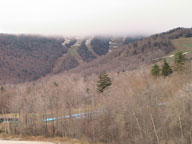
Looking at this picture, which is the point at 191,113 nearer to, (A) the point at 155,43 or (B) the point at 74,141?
(B) the point at 74,141

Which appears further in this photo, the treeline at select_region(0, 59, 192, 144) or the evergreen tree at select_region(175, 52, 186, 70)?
the evergreen tree at select_region(175, 52, 186, 70)

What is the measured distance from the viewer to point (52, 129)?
168ft

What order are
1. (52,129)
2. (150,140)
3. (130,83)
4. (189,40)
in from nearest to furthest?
(150,140) → (52,129) → (130,83) → (189,40)

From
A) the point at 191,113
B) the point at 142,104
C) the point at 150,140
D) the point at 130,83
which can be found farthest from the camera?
the point at 130,83

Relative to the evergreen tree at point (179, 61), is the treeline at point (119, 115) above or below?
below

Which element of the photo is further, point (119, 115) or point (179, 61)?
point (179, 61)

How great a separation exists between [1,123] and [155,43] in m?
143

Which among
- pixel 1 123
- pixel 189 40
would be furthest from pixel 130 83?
pixel 189 40

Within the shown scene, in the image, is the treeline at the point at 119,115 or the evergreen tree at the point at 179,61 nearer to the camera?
the treeline at the point at 119,115

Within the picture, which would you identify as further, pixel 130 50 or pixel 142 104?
pixel 130 50

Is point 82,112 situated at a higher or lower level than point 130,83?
lower

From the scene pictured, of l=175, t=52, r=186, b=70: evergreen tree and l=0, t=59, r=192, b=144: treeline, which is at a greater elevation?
l=175, t=52, r=186, b=70: evergreen tree

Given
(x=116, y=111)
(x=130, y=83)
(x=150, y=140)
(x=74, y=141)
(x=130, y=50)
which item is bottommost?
(x=74, y=141)

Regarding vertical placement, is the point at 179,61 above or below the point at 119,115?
above
